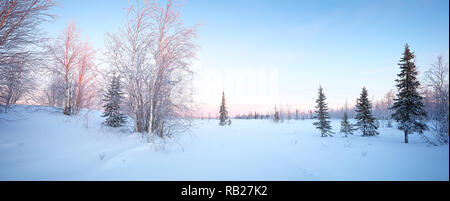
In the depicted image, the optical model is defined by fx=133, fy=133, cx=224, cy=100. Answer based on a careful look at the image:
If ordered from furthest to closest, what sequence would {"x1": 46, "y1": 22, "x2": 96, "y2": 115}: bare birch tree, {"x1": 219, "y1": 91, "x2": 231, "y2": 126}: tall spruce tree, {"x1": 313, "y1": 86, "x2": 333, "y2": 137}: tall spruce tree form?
{"x1": 219, "y1": 91, "x2": 231, "y2": 126}: tall spruce tree → {"x1": 313, "y1": 86, "x2": 333, "y2": 137}: tall spruce tree → {"x1": 46, "y1": 22, "x2": 96, "y2": 115}: bare birch tree

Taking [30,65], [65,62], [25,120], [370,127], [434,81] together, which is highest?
[65,62]

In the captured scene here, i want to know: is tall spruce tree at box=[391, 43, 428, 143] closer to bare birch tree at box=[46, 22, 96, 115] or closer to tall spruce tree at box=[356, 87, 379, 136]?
tall spruce tree at box=[356, 87, 379, 136]

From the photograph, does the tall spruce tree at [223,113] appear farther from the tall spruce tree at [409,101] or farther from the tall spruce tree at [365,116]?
the tall spruce tree at [409,101]

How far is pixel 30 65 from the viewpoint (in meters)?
5.04

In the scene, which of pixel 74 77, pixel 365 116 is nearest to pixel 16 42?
pixel 74 77

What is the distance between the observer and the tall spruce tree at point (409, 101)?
1236 centimetres

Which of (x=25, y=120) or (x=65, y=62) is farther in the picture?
(x=65, y=62)

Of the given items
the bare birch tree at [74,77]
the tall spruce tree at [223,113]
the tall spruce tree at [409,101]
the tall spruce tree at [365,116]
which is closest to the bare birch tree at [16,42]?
the bare birch tree at [74,77]

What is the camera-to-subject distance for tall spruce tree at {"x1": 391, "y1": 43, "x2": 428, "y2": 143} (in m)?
12.4

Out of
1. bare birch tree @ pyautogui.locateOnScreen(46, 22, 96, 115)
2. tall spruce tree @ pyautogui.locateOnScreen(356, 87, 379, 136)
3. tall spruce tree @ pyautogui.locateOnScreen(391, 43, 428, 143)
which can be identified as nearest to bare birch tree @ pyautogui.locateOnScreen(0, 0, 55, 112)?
bare birch tree @ pyautogui.locateOnScreen(46, 22, 96, 115)

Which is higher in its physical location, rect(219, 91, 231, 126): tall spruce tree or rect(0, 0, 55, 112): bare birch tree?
rect(0, 0, 55, 112): bare birch tree
